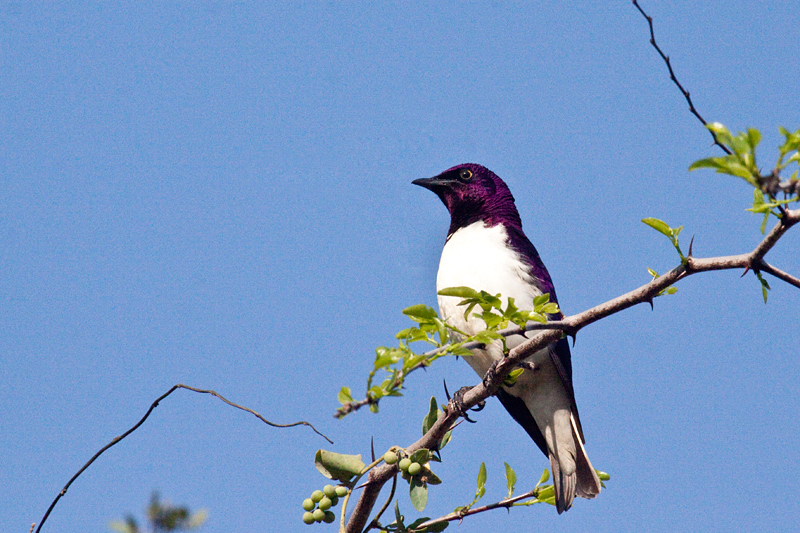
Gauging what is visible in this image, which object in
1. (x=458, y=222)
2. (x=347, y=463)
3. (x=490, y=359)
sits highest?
(x=458, y=222)

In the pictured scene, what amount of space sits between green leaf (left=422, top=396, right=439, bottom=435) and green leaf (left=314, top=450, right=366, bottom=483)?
0.56 m

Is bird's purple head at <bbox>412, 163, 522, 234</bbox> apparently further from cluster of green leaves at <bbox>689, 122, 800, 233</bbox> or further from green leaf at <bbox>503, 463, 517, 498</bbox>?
cluster of green leaves at <bbox>689, 122, 800, 233</bbox>

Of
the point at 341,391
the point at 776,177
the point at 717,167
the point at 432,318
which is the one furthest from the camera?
the point at 432,318

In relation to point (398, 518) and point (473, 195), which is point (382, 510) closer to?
point (398, 518)

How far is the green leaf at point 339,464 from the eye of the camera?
3.56 m

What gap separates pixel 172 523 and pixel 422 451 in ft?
4.98

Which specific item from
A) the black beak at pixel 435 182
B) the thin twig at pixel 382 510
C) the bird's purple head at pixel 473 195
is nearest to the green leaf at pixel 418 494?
the thin twig at pixel 382 510

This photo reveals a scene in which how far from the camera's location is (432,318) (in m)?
3.04

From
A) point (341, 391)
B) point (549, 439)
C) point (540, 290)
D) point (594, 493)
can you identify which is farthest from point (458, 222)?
point (341, 391)

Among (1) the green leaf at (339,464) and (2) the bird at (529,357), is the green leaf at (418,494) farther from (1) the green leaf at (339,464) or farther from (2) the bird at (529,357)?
(2) the bird at (529,357)

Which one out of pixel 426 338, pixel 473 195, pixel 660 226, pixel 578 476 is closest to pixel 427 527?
pixel 426 338

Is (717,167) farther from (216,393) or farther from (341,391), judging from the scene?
(216,393)

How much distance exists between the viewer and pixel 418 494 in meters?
3.68

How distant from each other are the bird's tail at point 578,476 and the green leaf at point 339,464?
1984 mm
